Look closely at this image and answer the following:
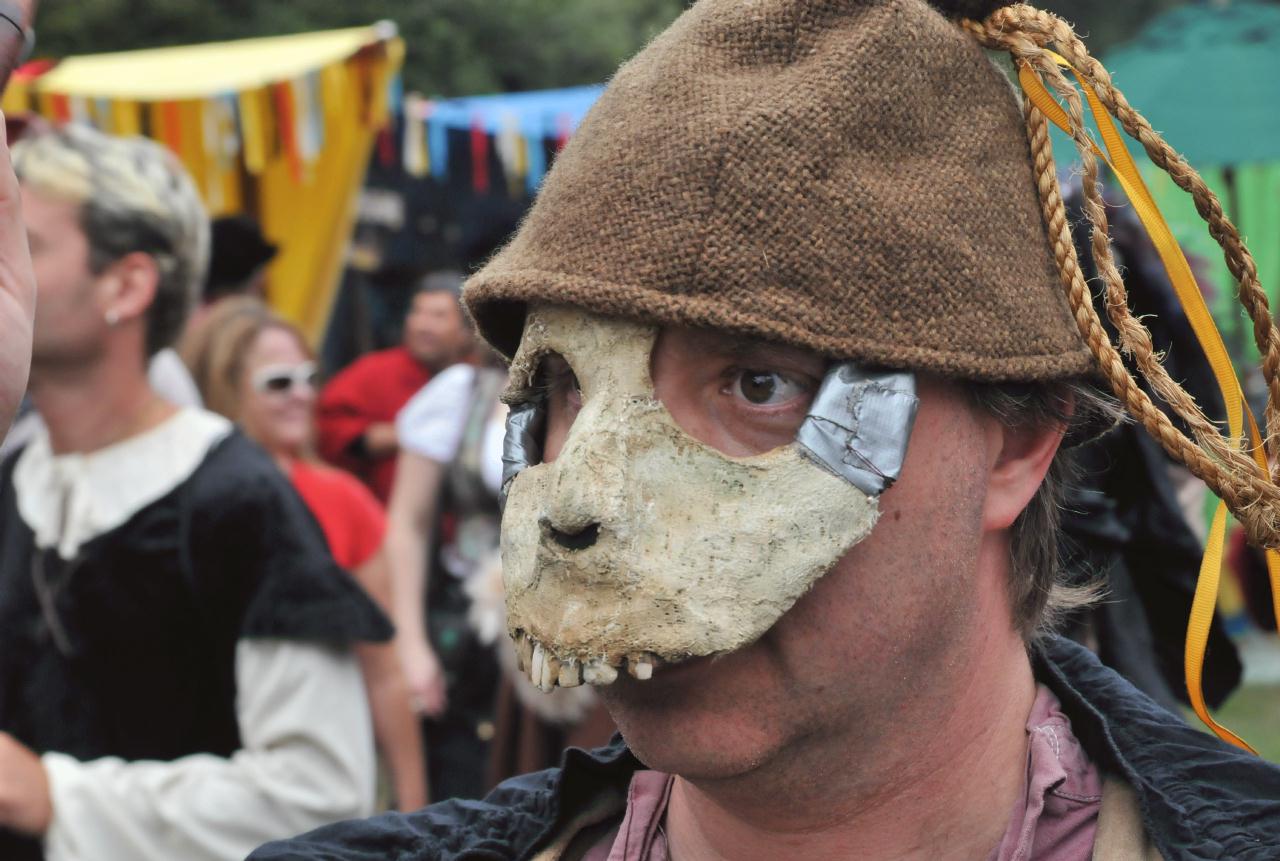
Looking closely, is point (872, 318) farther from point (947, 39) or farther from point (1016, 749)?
point (1016, 749)

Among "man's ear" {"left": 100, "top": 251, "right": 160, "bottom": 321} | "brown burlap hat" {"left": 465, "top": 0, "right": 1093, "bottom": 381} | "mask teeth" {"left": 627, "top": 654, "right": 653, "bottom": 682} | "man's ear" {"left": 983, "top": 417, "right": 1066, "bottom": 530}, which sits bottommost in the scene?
"man's ear" {"left": 100, "top": 251, "right": 160, "bottom": 321}

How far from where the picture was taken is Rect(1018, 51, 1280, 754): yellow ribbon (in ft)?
5.78

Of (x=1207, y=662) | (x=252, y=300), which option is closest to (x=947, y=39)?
(x=1207, y=662)

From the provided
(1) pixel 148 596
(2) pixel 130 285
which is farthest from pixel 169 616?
(2) pixel 130 285

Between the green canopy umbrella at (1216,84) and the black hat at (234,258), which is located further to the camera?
the green canopy umbrella at (1216,84)

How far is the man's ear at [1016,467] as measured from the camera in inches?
69.3

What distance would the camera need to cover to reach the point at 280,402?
5.25 metres

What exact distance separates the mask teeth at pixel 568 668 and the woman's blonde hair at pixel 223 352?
148 inches

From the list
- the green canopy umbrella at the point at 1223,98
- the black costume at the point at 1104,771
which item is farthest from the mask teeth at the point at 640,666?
the green canopy umbrella at the point at 1223,98

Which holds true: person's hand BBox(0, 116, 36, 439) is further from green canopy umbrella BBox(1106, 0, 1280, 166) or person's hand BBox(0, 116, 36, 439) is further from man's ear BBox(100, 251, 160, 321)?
green canopy umbrella BBox(1106, 0, 1280, 166)

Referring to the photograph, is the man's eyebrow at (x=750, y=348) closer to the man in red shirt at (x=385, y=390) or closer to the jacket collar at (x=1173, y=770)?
the jacket collar at (x=1173, y=770)

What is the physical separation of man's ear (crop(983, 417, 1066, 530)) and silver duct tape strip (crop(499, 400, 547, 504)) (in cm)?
54

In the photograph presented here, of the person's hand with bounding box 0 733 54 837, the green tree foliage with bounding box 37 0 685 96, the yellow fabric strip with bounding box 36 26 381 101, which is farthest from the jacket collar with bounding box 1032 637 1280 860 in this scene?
the green tree foliage with bounding box 37 0 685 96

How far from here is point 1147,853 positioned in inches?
67.1
